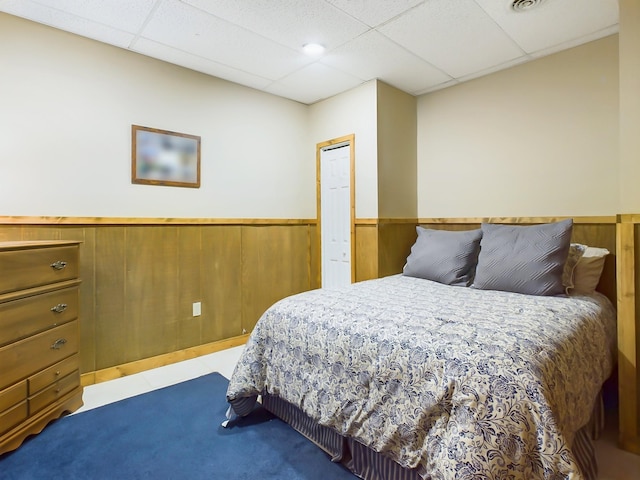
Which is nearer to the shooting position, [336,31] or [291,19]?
[291,19]

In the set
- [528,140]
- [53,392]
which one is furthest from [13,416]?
[528,140]

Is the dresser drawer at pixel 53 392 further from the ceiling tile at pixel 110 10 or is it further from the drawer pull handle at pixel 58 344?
the ceiling tile at pixel 110 10

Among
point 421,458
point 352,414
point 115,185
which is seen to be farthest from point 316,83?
point 421,458

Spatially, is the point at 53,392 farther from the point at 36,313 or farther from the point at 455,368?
the point at 455,368

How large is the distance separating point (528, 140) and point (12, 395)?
3.65m

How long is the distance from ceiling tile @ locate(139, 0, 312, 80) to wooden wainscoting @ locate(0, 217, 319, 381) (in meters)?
1.28

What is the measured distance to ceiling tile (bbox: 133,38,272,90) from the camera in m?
2.51

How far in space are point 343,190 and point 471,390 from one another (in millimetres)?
2532

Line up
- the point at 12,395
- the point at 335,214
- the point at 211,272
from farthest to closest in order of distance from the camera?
the point at 335,214
the point at 211,272
the point at 12,395

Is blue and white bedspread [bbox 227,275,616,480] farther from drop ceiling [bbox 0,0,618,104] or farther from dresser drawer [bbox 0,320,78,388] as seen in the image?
drop ceiling [bbox 0,0,618,104]

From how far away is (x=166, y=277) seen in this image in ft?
9.09

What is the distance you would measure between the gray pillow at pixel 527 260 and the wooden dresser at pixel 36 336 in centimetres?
255

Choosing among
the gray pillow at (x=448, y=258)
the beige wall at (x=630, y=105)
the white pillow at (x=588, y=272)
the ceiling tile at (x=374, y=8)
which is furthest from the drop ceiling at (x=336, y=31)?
the white pillow at (x=588, y=272)

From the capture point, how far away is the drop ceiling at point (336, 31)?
2045 millimetres
